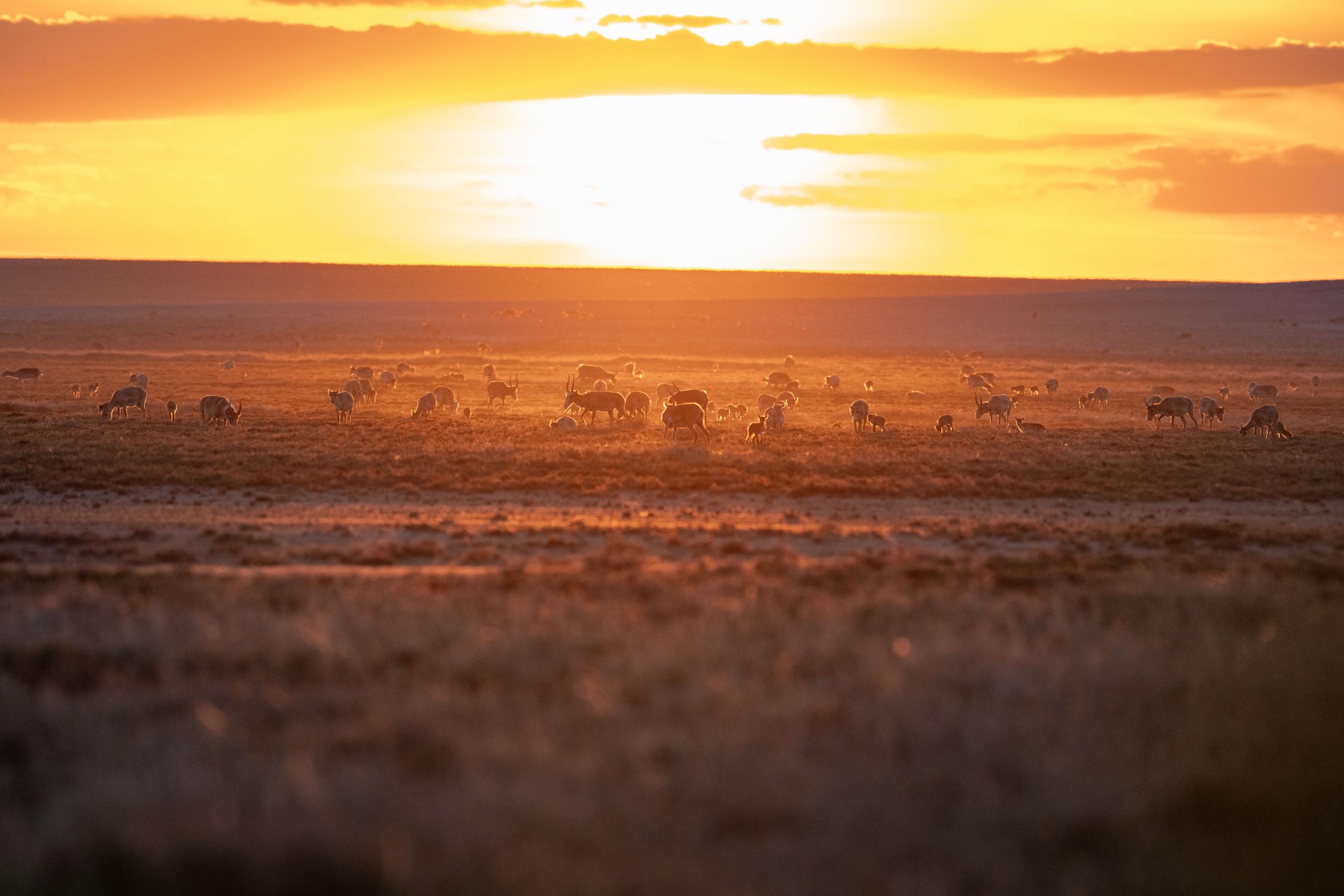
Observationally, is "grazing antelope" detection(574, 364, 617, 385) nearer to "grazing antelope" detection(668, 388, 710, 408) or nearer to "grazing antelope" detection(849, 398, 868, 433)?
"grazing antelope" detection(668, 388, 710, 408)

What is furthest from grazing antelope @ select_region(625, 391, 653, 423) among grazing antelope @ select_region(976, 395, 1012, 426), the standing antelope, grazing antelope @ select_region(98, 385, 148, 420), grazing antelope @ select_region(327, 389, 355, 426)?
the standing antelope

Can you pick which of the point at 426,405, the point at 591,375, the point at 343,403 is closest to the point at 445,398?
the point at 426,405

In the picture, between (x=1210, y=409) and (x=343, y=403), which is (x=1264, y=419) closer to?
(x=1210, y=409)

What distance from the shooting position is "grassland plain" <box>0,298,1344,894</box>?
242 inches

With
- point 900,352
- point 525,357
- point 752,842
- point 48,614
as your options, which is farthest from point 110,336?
point 752,842

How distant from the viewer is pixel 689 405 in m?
30.7

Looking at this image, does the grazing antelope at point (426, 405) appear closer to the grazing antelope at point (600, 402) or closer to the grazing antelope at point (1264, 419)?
the grazing antelope at point (600, 402)

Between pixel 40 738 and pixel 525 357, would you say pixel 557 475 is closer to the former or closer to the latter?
pixel 40 738

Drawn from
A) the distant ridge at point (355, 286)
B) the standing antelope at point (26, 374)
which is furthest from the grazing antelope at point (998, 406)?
the distant ridge at point (355, 286)

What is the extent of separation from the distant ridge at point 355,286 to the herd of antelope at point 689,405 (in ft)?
344

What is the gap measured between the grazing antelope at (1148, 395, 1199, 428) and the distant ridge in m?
122

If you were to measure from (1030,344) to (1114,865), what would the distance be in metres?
103

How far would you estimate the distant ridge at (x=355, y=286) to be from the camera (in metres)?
168

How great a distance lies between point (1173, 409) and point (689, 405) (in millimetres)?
16500
